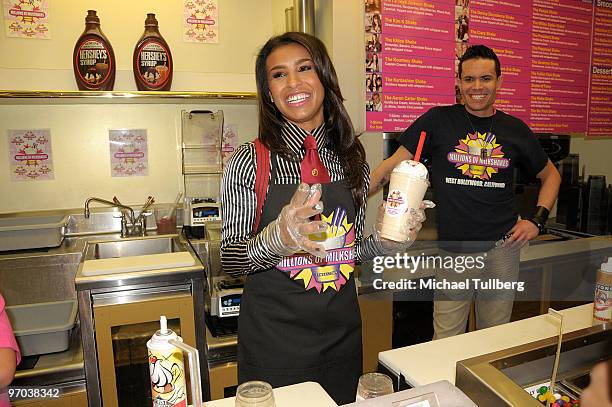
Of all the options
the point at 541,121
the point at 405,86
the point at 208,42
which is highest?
the point at 208,42

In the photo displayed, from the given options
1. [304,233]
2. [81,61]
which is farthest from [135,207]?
[304,233]

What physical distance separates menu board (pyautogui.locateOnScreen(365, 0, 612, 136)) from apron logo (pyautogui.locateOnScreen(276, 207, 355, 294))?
1.18 metres

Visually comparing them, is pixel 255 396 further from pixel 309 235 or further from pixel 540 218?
pixel 540 218

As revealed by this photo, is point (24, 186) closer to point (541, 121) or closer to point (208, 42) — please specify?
point (208, 42)

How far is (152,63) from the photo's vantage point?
2473 mm

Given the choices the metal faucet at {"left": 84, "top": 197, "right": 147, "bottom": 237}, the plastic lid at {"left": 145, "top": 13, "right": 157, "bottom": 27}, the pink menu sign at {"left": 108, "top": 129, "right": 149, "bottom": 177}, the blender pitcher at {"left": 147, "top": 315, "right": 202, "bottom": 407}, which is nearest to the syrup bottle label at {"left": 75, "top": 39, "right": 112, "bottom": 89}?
the plastic lid at {"left": 145, "top": 13, "right": 157, "bottom": 27}

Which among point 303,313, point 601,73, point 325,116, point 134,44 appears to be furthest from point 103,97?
point 601,73

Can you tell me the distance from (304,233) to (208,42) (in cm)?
215

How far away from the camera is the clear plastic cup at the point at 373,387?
91 cm

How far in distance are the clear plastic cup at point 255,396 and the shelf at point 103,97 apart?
1881 millimetres

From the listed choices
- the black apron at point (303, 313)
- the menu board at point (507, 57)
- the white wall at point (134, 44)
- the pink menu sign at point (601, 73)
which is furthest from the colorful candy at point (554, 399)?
the pink menu sign at point (601, 73)

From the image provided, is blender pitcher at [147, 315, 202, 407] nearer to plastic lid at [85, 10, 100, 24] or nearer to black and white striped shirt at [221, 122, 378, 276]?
black and white striped shirt at [221, 122, 378, 276]

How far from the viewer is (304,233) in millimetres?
1051

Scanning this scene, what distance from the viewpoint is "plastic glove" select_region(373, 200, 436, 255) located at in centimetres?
122
